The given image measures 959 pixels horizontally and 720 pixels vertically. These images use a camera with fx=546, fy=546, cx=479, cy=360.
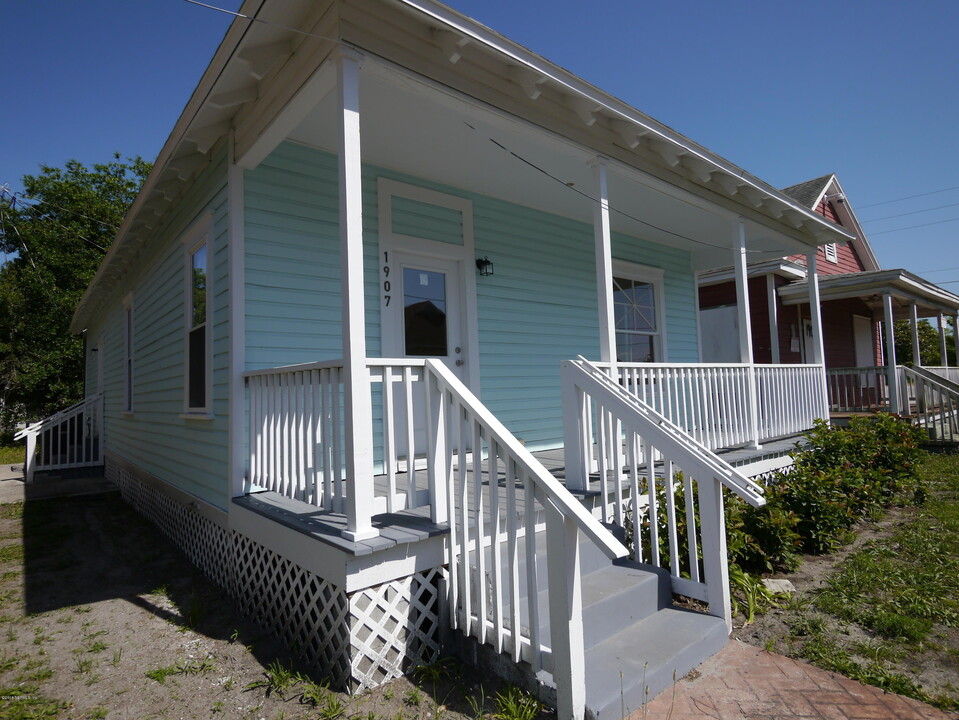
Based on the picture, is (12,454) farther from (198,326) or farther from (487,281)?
(487,281)

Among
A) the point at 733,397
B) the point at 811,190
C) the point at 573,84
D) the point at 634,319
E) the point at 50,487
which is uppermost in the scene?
the point at 811,190

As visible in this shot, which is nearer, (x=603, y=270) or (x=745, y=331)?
(x=603, y=270)

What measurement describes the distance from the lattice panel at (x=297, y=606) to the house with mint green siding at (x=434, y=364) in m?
0.02

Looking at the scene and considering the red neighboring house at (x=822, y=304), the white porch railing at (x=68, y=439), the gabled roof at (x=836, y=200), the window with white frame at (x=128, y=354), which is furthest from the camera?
the gabled roof at (x=836, y=200)

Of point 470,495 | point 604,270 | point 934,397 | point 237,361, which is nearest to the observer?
point 470,495

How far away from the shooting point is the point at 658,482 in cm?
388

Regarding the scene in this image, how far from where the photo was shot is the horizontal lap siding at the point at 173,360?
14.1ft

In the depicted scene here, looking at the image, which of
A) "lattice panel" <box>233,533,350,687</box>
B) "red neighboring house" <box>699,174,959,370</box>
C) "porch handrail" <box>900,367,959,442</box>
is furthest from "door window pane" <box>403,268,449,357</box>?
"porch handrail" <box>900,367,959,442</box>

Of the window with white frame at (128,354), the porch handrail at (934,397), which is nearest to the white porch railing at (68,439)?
the window with white frame at (128,354)

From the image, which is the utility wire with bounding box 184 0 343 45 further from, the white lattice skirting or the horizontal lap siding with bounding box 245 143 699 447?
the white lattice skirting

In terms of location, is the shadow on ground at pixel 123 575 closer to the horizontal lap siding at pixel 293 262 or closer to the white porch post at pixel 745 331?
the horizontal lap siding at pixel 293 262

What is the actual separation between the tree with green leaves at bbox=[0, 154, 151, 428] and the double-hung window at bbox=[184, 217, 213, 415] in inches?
544

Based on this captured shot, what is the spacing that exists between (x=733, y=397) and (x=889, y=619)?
279 cm

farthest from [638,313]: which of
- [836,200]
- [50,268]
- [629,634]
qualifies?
[50,268]
